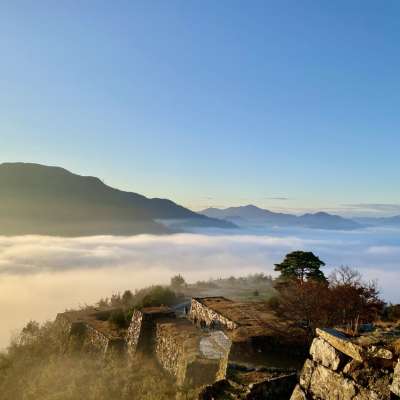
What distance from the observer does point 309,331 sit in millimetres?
19594

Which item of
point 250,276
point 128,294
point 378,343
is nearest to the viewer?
point 378,343

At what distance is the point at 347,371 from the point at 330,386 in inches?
21.4

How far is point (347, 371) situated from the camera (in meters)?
7.53

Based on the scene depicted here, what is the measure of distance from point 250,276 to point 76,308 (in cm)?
3354

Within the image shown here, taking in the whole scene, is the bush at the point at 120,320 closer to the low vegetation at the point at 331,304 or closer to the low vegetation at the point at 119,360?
the low vegetation at the point at 119,360

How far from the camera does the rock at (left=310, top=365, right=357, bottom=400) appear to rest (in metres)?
7.35

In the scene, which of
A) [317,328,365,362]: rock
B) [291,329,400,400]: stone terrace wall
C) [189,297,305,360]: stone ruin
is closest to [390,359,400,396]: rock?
[291,329,400,400]: stone terrace wall

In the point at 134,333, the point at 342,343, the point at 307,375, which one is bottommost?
the point at 134,333

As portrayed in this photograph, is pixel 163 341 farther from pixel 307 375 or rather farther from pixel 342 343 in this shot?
pixel 342 343

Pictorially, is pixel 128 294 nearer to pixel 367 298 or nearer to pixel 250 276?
pixel 250 276

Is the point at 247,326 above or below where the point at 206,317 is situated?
above

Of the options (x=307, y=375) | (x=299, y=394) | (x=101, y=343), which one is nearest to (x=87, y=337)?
(x=101, y=343)

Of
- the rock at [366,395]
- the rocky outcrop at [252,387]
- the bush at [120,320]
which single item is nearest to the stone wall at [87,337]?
the bush at [120,320]

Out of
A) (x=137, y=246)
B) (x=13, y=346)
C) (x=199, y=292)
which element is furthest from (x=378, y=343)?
(x=137, y=246)
